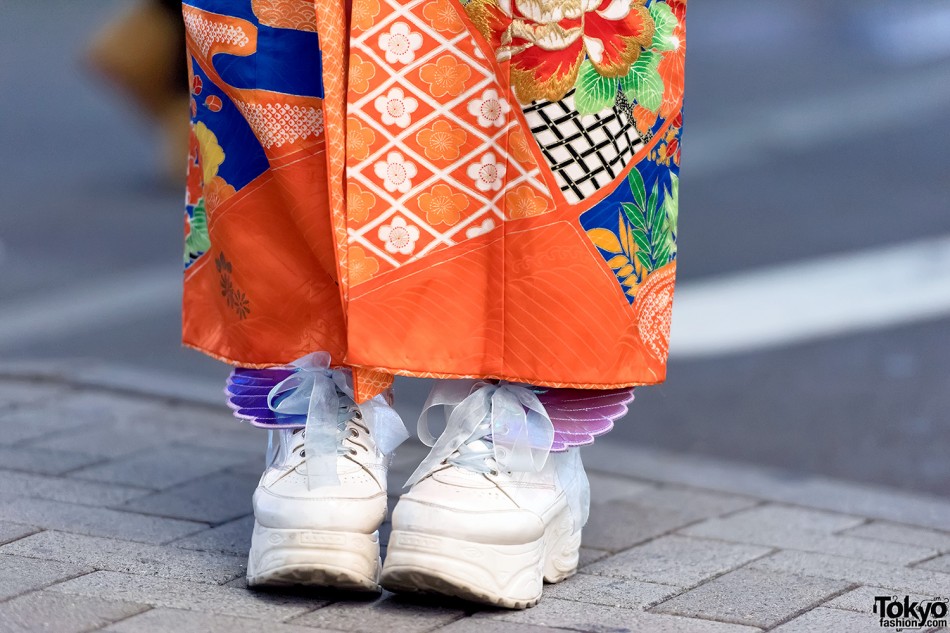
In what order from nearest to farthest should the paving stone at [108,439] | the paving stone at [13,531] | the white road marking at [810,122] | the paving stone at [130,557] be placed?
the paving stone at [130,557] → the paving stone at [13,531] → the paving stone at [108,439] → the white road marking at [810,122]

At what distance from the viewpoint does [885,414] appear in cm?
273

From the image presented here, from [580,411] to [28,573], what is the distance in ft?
2.31

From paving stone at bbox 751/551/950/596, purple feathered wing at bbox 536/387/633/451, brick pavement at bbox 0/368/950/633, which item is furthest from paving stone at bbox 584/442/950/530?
purple feathered wing at bbox 536/387/633/451

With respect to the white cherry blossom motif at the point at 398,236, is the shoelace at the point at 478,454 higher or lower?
lower

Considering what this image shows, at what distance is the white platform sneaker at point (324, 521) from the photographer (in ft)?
5.00

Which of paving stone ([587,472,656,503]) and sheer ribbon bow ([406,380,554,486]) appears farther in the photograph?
paving stone ([587,472,656,503])

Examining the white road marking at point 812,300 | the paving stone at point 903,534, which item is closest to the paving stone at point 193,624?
the paving stone at point 903,534

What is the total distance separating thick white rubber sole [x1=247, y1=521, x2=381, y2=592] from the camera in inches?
59.8

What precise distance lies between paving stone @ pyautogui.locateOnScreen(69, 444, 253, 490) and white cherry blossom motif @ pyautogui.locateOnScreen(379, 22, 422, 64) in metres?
0.87

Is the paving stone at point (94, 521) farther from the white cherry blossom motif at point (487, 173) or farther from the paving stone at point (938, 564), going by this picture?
the paving stone at point (938, 564)

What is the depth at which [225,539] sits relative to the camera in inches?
71.7

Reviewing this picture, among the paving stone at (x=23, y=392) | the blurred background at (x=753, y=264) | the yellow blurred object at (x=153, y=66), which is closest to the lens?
the paving stone at (x=23, y=392)

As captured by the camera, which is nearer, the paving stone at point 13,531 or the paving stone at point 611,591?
the paving stone at point 611,591

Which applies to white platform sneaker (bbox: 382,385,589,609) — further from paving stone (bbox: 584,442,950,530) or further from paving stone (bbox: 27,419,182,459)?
paving stone (bbox: 27,419,182,459)
